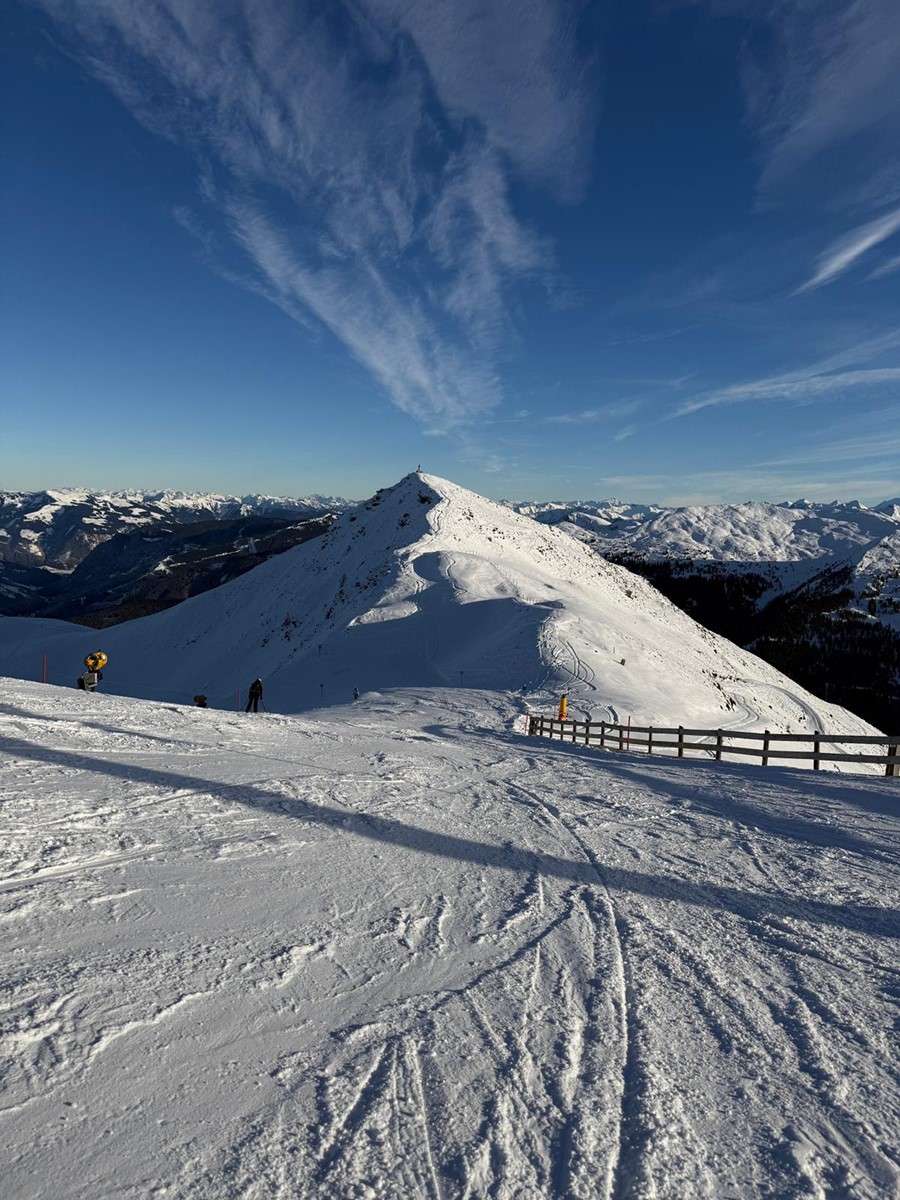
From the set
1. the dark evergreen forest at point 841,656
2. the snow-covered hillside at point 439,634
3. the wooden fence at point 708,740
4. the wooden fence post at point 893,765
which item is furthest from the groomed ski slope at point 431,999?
the dark evergreen forest at point 841,656

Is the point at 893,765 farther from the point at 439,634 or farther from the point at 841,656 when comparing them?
the point at 841,656

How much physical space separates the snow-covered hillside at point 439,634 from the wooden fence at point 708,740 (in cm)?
271

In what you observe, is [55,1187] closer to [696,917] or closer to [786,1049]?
[786,1049]

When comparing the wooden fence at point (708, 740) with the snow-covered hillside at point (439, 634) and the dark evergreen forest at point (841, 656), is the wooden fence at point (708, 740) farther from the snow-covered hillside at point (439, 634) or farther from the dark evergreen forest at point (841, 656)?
the dark evergreen forest at point (841, 656)

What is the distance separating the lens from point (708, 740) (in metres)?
25.6

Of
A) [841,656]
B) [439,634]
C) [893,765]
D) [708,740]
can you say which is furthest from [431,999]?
[841,656]

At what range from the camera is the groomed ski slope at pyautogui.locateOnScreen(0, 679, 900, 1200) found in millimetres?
3094

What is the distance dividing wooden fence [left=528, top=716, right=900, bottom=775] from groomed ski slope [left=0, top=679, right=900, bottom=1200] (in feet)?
10.5

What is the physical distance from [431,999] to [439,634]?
93.5ft

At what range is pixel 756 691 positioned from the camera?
37906 mm

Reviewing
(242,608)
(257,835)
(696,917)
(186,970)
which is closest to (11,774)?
(257,835)

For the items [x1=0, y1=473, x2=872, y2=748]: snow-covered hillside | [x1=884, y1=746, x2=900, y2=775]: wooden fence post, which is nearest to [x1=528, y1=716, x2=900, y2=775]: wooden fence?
[x1=884, y1=746, x2=900, y2=775]: wooden fence post

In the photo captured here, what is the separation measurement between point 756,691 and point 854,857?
111 ft

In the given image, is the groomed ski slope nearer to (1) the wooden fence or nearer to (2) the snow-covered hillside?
(1) the wooden fence
